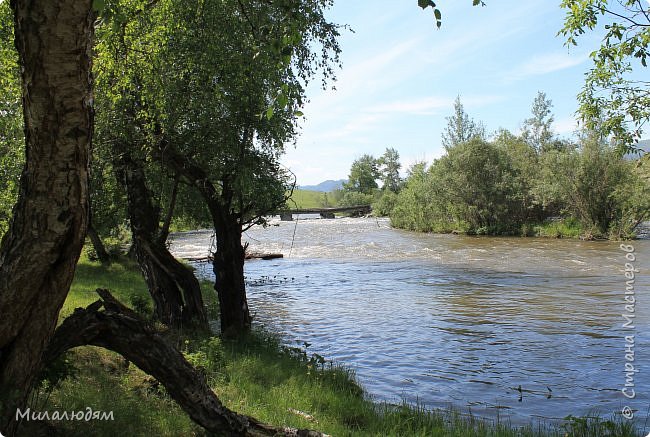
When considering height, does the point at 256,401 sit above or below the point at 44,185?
below

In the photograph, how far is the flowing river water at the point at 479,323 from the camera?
33.2 ft

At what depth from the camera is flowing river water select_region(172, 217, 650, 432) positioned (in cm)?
1012

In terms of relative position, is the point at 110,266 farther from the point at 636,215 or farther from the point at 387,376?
the point at 636,215

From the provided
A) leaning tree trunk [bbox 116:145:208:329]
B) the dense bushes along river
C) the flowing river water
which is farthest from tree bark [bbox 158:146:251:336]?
the dense bushes along river

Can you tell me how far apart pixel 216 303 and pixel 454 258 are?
60.8 ft

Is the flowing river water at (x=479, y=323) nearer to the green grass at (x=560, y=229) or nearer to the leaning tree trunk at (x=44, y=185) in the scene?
the leaning tree trunk at (x=44, y=185)

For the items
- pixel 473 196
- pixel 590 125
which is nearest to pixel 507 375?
pixel 590 125

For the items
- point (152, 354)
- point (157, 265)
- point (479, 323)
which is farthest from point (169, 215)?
point (479, 323)

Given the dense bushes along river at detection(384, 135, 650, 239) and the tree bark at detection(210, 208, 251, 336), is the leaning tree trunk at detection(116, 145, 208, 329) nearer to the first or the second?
the tree bark at detection(210, 208, 251, 336)

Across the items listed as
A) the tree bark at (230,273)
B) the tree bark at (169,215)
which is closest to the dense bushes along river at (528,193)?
the tree bark at (230,273)

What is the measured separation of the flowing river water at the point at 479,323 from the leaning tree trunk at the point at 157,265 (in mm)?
2938

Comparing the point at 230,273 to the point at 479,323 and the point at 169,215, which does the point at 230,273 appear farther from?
the point at 479,323

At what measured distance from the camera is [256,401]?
24.6 ft

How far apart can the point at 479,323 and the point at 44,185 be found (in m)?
14.1
